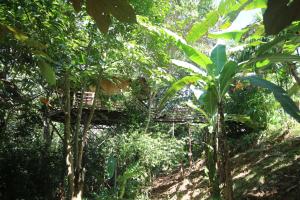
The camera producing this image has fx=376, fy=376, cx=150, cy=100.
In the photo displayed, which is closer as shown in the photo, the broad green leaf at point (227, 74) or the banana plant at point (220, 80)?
the banana plant at point (220, 80)

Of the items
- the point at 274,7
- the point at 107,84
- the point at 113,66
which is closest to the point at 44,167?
the point at 107,84

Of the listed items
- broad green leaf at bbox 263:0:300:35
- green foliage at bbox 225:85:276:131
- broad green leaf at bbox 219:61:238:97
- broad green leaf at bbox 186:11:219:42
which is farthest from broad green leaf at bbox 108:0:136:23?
green foliage at bbox 225:85:276:131

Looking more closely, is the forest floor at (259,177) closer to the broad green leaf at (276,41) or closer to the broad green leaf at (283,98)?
the broad green leaf at (283,98)

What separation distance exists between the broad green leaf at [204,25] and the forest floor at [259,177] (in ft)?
11.4

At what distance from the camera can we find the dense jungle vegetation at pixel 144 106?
544 cm

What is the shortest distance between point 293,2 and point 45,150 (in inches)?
439

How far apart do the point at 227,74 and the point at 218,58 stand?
0.70 meters

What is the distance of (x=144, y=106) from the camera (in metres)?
12.3

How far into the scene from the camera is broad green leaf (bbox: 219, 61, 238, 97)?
5.21 meters

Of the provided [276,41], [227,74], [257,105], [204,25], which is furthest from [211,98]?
[257,105]

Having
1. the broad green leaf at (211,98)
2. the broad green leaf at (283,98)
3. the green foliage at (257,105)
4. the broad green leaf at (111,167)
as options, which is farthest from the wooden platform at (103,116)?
the broad green leaf at (283,98)

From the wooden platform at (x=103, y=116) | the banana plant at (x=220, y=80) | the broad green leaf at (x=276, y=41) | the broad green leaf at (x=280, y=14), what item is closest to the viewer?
the broad green leaf at (x=280, y=14)

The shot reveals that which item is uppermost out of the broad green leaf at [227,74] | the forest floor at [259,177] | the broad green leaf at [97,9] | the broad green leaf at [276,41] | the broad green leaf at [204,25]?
the broad green leaf at [204,25]

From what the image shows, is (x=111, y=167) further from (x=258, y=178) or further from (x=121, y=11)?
(x=121, y=11)
